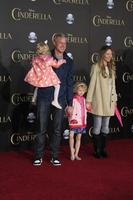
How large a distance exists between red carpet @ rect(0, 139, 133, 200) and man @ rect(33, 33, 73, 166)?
223mm

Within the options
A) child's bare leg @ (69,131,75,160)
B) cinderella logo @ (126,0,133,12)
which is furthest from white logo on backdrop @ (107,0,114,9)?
child's bare leg @ (69,131,75,160)

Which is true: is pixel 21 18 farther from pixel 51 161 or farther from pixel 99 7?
pixel 51 161

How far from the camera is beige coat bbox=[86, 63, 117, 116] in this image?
226 inches

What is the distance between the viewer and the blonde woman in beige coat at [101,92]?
5.74 meters

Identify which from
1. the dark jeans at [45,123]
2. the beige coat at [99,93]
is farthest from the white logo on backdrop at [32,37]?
the dark jeans at [45,123]

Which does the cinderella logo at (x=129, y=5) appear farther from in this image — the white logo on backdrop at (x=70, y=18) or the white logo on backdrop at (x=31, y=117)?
the white logo on backdrop at (x=31, y=117)

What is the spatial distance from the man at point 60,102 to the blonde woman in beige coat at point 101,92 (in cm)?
45

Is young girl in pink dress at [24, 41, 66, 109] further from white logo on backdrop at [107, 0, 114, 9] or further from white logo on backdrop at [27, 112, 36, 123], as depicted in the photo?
white logo on backdrop at [107, 0, 114, 9]

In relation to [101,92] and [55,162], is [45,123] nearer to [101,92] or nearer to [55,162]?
[55,162]

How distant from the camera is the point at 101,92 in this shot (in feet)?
19.0

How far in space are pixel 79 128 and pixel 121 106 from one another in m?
1.65

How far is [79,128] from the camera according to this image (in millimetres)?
5648

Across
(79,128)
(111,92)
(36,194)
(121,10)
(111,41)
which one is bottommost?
(36,194)

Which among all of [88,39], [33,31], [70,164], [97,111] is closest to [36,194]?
[70,164]
